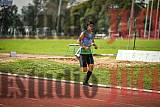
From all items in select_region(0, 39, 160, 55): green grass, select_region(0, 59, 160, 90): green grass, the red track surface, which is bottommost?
select_region(0, 39, 160, 55): green grass

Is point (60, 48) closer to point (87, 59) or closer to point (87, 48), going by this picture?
point (87, 59)

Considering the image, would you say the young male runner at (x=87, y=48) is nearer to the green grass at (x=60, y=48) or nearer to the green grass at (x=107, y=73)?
the green grass at (x=107, y=73)

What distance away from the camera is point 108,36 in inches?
1793

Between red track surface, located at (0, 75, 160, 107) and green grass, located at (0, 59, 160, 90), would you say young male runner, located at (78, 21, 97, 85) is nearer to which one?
red track surface, located at (0, 75, 160, 107)

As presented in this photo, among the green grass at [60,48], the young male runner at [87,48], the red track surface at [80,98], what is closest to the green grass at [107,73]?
the young male runner at [87,48]

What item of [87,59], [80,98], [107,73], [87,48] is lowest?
[107,73]

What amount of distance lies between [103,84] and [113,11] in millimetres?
32382

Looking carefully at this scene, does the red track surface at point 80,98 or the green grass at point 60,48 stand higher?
the red track surface at point 80,98

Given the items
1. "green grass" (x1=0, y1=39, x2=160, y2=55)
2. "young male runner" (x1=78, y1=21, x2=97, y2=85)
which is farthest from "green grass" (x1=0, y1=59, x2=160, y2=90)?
"green grass" (x1=0, y1=39, x2=160, y2=55)

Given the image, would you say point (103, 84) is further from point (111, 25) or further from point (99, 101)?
point (111, 25)

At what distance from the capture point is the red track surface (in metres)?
7.90

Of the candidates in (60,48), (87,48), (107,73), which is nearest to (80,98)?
(87,48)

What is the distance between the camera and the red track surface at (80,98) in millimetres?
7902

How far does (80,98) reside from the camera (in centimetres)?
861
